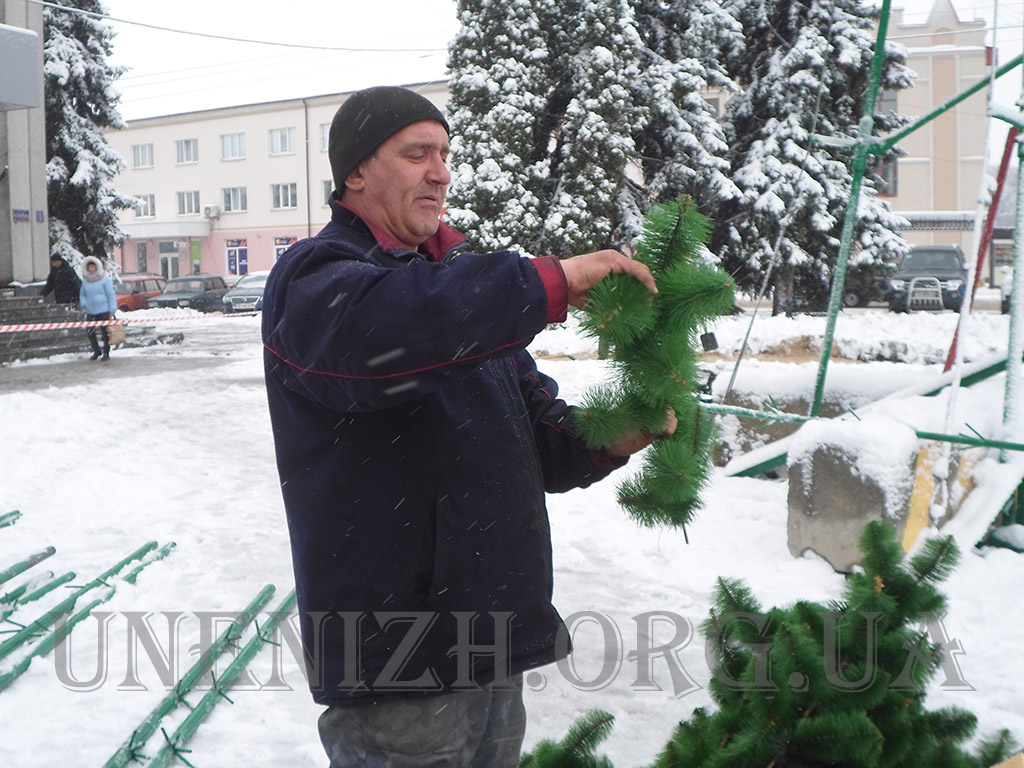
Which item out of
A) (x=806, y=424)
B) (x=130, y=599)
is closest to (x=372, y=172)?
(x=130, y=599)

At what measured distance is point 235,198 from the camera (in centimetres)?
4944

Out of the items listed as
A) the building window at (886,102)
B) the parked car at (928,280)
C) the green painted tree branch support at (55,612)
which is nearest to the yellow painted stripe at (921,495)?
the green painted tree branch support at (55,612)

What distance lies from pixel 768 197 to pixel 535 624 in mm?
20383

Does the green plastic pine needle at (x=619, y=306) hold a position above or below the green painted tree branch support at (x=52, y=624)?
above

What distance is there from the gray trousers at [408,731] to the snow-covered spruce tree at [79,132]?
25538mm

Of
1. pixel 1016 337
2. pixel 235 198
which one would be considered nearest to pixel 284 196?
pixel 235 198

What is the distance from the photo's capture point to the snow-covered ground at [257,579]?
3.56m

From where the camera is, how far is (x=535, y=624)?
1994 mm

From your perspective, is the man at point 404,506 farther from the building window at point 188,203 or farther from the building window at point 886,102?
the building window at point 188,203

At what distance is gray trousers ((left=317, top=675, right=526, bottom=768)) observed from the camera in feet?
6.12

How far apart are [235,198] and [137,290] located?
16182mm

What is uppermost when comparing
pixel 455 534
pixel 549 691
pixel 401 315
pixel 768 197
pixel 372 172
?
pixel 768 197

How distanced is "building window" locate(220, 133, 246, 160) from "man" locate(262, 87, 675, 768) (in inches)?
1969

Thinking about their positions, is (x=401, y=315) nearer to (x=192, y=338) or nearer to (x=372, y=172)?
(x=372, y=172)
